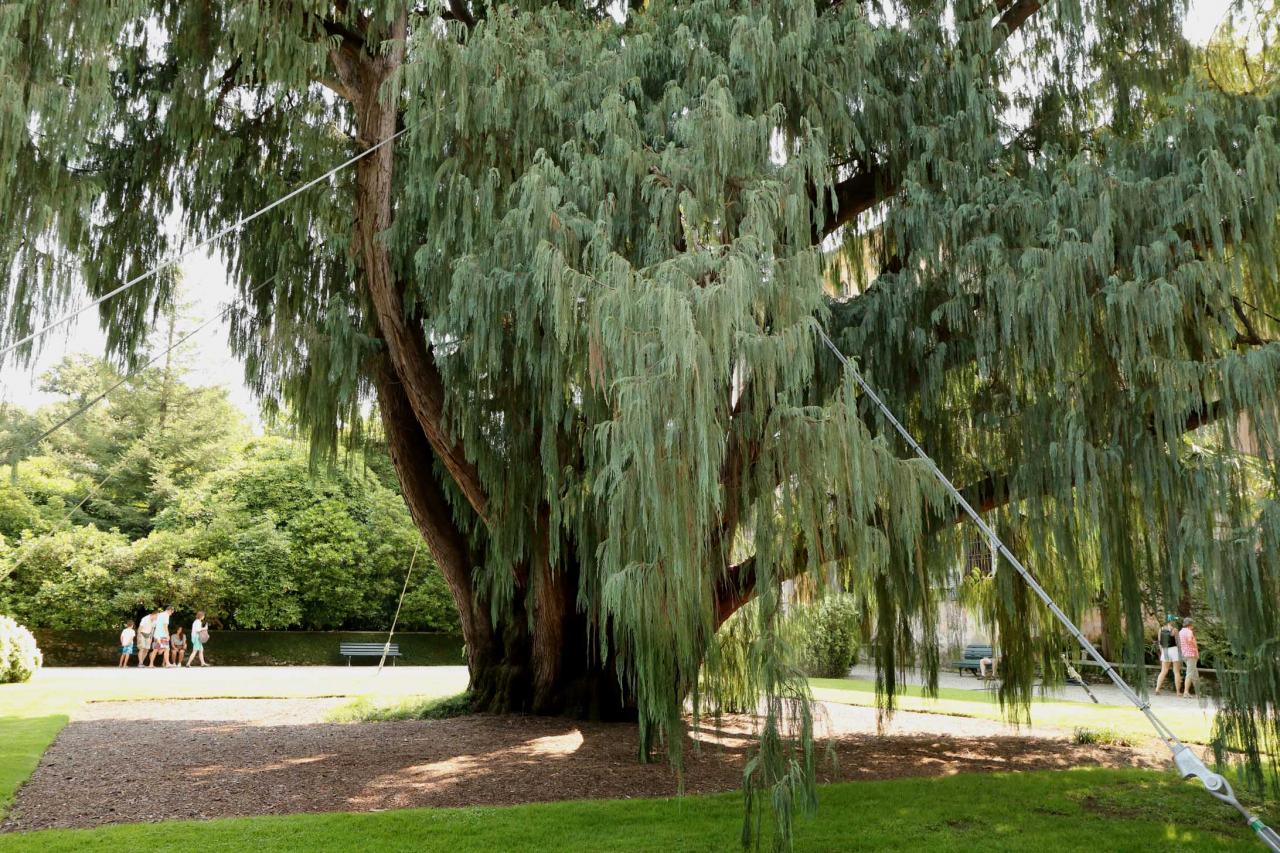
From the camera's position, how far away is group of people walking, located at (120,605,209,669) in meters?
17.3

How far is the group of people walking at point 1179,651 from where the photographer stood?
5.16 m

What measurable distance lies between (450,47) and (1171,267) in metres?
4.14

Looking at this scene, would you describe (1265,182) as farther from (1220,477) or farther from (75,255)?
(75,255)

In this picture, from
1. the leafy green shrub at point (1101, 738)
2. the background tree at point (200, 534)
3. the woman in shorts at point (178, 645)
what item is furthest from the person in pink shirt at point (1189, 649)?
the woman in shorts at point (178, 645)

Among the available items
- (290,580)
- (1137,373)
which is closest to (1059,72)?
(1137,373)

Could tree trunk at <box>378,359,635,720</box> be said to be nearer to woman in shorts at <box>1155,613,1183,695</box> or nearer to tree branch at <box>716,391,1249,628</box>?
tree branch at <box>716,391,1249,628</box>

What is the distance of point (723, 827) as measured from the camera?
521 centimetres

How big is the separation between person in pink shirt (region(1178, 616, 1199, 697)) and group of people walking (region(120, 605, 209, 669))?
15.8 m

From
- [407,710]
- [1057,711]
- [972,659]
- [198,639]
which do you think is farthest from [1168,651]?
[198,639]

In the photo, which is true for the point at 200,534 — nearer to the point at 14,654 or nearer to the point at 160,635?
the point at 160,635

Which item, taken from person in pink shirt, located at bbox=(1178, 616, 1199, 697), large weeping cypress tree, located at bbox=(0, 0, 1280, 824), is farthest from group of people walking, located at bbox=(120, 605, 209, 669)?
person in pink shirt, located at bbox=(1178, 616, 1199, 697)

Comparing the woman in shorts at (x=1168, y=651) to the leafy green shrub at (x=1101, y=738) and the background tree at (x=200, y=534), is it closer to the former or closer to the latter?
the leafy green shrub at (x=1101, y=738)

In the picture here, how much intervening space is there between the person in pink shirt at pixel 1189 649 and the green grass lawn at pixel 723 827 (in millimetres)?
851

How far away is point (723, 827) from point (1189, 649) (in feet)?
11.4
